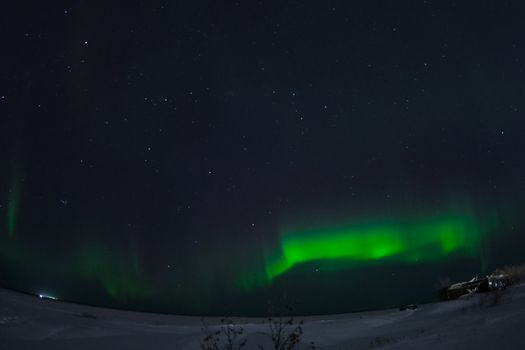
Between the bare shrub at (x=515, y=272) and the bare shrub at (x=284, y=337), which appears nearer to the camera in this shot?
the bare shrub at (x=284, y=337)

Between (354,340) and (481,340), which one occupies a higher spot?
(481,340)

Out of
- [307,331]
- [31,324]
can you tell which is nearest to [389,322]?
[307,331]

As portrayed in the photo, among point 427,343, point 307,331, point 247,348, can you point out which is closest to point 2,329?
point 247,348

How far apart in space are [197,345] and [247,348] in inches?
95.7

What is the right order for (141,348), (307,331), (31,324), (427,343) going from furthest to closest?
(307,331), (31,324), (141,348), (427,343)

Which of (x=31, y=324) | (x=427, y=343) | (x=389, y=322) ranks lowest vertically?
(x=389, y=322)

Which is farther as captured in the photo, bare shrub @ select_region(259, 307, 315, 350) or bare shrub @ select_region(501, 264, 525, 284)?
bare shrub @ select_region(501, 264, 525, 284)

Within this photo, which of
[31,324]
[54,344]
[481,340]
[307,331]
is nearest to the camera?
[481,340]

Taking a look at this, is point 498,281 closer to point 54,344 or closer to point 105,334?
point 105,334

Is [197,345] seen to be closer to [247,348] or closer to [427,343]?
[247,348]

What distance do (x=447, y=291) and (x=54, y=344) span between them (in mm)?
31410

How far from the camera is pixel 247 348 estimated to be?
1966 cm

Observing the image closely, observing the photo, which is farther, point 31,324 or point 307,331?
point 307,331

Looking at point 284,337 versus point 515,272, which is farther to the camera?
point 515,272
